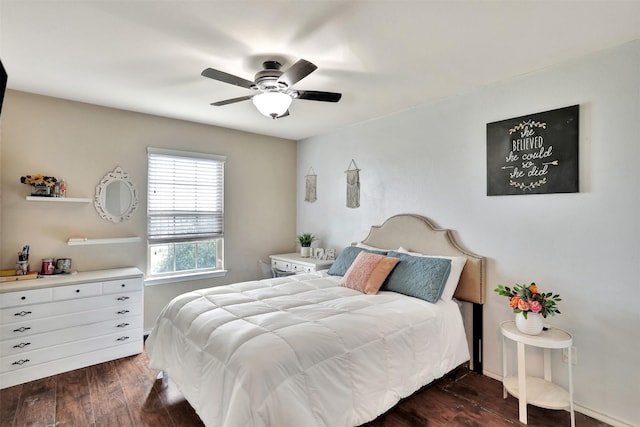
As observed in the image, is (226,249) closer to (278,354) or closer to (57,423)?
(57,423)

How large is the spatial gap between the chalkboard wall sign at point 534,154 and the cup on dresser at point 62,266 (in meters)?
4.02

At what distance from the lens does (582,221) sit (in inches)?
89.6

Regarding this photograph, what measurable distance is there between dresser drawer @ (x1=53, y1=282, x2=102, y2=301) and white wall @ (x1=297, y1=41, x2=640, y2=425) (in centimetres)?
314

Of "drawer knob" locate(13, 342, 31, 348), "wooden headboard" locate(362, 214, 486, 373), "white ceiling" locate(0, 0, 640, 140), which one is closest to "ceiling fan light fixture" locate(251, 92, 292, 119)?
"white ceiling" locate(0, 0, 640, 140)

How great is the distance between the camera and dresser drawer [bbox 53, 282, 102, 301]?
277 cm

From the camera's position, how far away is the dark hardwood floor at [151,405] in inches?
84.7

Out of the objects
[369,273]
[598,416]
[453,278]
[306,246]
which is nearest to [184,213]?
[306,246]

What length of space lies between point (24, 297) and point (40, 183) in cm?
105

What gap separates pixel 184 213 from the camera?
155 inches

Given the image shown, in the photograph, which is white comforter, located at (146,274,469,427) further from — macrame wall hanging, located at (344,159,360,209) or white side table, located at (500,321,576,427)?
macrame wall hanging, located at (344,159,360,209)

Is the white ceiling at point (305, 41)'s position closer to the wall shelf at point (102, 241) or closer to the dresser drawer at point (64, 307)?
the wall shelf at point (102, 241)

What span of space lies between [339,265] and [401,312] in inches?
45.2

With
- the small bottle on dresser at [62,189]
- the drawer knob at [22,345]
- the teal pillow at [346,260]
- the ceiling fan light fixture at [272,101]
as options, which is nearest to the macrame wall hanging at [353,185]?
the teal pillow at [346,260]

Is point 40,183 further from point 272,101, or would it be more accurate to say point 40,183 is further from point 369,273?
Answer: point 369,273
